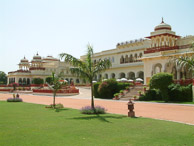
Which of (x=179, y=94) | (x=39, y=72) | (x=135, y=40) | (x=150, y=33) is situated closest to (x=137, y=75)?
(x=135, y=40)

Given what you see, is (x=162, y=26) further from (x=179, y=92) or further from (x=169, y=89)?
(x=179, y=92)

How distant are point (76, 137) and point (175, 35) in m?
33.1

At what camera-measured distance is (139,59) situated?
114ft

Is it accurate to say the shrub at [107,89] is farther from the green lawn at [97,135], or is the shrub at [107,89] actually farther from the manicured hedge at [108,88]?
the green lawn at [97,135]

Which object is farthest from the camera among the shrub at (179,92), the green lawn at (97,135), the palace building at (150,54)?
the palace building at (150,54)

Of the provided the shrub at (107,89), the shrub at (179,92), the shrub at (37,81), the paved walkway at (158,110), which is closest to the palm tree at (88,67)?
the paved walkway at (158,110)

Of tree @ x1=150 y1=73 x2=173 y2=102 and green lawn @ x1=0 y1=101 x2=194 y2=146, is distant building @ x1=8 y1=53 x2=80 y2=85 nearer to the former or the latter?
tree @ x1=150 y1=73 x2=173 y2=102

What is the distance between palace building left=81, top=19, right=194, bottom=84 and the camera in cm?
3141

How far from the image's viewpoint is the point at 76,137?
24.8ft

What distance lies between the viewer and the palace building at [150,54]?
31406 mm

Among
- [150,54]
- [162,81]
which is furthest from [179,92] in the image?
[150,54]

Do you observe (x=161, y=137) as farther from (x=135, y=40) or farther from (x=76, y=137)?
(x=135, y=40)

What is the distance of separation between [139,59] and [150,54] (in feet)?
6.42

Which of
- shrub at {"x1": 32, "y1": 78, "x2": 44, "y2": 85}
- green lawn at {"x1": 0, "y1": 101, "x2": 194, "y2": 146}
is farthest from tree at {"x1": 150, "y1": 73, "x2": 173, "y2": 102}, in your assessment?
shrub at {"x1": 32, "y1": 78, "x2": 44, "y2": 85}
